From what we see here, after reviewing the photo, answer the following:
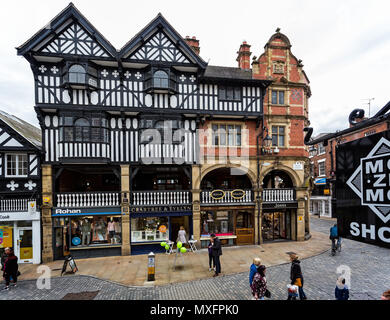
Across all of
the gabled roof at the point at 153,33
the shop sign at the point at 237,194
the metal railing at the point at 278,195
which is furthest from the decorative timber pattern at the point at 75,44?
the metal railing at the point at 278,195

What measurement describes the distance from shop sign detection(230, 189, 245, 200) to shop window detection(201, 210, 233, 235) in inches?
50.6

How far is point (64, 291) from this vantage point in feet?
26.6

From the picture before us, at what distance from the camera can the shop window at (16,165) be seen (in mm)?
11867

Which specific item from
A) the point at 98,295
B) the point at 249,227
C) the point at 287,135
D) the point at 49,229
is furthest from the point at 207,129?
the point at 49,229

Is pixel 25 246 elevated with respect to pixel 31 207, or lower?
lower

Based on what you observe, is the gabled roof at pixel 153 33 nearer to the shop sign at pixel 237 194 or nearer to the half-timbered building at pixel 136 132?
the half-timbered building at pixel 136 132

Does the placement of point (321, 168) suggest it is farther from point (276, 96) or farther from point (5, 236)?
point (5, 236)

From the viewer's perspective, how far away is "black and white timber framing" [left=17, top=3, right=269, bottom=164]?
1188 cm

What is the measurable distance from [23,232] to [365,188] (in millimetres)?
16139

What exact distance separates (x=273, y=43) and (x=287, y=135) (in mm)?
7188

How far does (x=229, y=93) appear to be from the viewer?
14156 mm

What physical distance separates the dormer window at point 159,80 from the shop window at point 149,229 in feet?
28.4

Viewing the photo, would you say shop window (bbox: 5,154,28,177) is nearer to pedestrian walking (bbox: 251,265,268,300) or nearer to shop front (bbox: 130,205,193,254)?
shop front (bbox: 130,205,193,254)

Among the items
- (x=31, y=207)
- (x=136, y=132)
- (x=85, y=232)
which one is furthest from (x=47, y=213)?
(x=136, y=132)
